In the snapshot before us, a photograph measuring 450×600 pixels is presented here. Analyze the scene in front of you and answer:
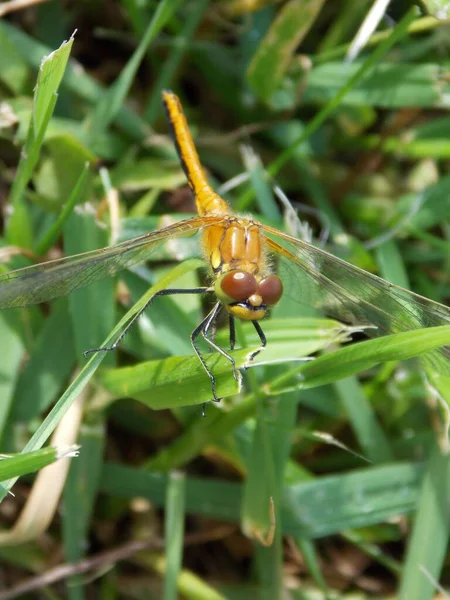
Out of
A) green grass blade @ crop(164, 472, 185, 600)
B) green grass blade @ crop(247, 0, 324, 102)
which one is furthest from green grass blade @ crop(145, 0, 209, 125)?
green grass blade @ crop(164, 472, 185, 600)

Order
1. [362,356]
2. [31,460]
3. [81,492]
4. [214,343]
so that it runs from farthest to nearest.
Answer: [81,492] < [214,343] < [362,356] < [31,460]

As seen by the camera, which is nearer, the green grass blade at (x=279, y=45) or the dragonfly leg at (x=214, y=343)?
the dragonfly leg at (x=214, y=343)

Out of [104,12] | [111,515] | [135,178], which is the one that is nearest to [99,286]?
[135,178]

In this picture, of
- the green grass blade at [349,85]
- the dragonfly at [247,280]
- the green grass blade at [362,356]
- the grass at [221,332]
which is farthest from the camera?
the green grass blade at [349,85]

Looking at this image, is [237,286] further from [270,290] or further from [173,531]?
[173,531]

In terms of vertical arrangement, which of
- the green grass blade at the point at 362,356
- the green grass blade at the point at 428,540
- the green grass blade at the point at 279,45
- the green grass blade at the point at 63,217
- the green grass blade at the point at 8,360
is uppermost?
the green grass blade at the point at 279,45

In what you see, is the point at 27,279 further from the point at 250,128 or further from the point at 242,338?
the point at 250,128

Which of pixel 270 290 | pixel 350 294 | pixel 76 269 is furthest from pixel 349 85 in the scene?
pixel 76 269

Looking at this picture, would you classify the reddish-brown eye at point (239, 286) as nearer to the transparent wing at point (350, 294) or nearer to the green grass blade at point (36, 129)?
the transparent wing at point (350, 294)

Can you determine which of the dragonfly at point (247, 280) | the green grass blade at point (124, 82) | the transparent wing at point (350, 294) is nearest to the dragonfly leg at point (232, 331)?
the dragonfly at point (247, 280)
